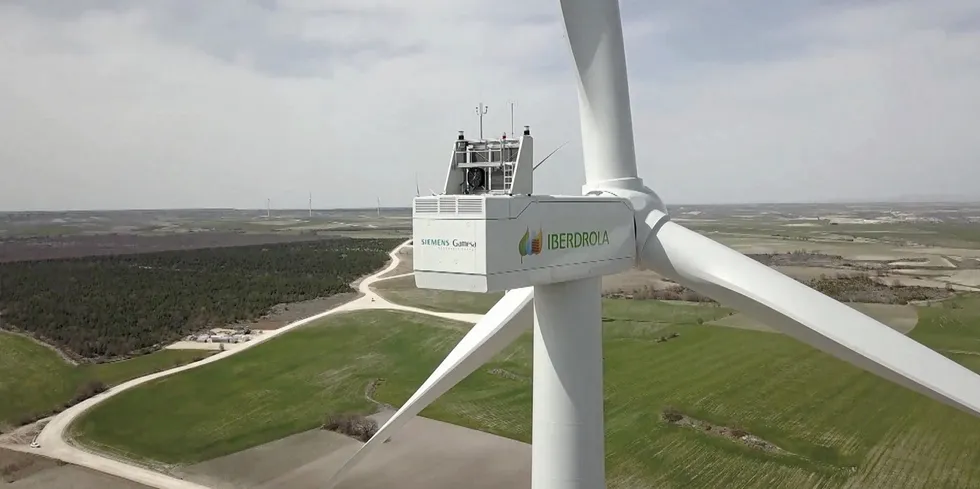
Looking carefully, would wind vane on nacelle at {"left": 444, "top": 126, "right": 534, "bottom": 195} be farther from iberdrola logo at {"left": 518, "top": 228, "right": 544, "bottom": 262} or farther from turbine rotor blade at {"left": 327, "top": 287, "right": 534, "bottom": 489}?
turbine rotor blade at {"left": 327, "top": 287, "right": 534, "bottom": 489}

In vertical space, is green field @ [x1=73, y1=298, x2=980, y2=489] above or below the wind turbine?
below

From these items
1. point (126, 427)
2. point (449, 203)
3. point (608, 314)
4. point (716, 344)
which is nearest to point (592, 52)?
point (449, 203)

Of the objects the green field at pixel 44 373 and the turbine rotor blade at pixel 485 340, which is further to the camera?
the green field at pixel 44 373

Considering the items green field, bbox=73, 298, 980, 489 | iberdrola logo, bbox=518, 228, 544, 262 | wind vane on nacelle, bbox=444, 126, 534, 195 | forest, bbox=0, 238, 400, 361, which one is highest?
wind vane on nacelle, bbox=444, 126, 534, 195

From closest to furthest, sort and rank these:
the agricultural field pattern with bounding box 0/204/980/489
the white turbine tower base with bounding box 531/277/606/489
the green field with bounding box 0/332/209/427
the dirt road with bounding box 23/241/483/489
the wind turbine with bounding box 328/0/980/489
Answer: the wind turbine with bounding box 328/0/980/489
the white turbine tower base with bounding box 531/277/606/489
the dirt road with bounding box 23/241/483/489
the agricultural field pattern with bounding box 0/204/980/489
the green field with bounding box 0/332/209/427

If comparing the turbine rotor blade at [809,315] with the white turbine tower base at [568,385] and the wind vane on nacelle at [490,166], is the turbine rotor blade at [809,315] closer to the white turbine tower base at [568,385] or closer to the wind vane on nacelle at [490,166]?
the white turbine tower base at [568,385]

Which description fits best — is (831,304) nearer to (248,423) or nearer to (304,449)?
(304,449)

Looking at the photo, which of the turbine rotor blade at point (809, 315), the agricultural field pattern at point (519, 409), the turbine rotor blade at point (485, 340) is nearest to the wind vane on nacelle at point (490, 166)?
the turbine rotor blade at point (485, 340)

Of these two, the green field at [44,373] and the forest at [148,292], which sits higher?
the forest at [148,292]

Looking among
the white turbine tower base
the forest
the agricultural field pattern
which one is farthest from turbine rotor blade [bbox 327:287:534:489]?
the forest
